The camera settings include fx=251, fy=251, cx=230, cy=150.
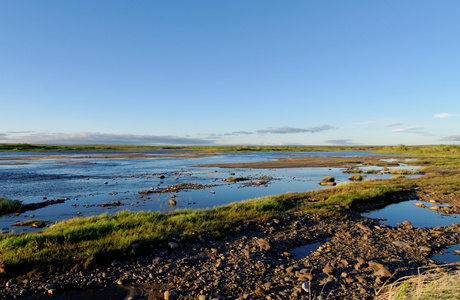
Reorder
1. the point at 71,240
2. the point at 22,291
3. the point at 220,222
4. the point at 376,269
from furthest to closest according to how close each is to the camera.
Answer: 1. the point at 220,222
2. the point at 71,240
3. the point at 376,269
4. the point at 22,291

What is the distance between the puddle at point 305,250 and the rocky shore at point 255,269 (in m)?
0.15

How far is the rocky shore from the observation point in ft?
26.4

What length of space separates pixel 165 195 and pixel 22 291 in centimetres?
1944

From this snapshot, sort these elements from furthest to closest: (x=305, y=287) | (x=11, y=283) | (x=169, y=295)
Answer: (x=305, y=287)
(x=11, y=283)
(x=169, y=295)

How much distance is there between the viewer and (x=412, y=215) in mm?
19422

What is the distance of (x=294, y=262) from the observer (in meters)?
10.4

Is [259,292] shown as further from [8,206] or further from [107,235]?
[8,206]

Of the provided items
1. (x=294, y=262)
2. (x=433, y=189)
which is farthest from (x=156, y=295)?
(x=433, y=189)

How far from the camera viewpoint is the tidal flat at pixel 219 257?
8.27 m

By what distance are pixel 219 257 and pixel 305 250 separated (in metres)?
4.40

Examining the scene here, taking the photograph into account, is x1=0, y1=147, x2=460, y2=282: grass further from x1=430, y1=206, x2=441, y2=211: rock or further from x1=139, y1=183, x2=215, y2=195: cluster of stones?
x1=139, y1=183, x2=215, y2=195: cluster of stones

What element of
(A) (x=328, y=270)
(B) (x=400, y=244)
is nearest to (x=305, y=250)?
(A) (x=328, y=270)

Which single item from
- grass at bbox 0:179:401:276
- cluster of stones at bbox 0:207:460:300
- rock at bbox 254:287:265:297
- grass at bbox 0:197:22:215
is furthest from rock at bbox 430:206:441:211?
grass at bbox 0:197:22:215

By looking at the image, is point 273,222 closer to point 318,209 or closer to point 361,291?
point 318,209
